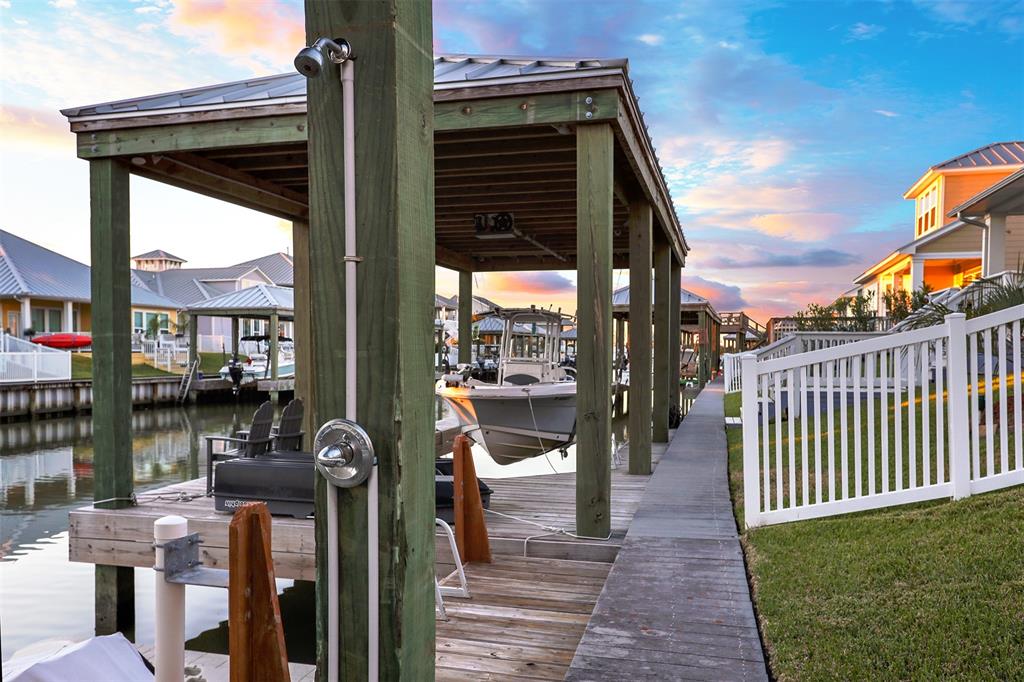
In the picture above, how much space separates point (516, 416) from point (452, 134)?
18.1 feet

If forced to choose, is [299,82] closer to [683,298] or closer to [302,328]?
[302,328]

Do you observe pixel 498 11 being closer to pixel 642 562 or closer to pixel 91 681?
pixel 642 562

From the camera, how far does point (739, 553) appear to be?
199 inches

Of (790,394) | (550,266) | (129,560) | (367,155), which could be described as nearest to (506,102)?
(790,394)

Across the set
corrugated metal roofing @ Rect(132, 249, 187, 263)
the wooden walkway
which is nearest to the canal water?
the wooden walkway

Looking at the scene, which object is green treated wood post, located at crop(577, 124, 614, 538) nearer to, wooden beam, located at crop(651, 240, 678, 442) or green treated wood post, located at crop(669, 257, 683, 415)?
wooden beam, located at crop(651, 240, 678, 442)

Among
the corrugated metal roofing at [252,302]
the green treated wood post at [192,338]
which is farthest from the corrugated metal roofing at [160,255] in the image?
the corrugated metal roofing at [252,302]

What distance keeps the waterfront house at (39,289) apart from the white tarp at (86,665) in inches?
1225

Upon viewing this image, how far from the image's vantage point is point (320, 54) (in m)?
1.68

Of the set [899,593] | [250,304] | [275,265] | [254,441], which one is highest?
[275,265]

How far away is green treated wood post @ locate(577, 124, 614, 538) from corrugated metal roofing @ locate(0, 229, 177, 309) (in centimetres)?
2979

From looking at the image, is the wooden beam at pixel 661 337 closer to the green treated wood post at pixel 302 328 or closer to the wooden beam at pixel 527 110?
the green treated wood post at pixel 302 328

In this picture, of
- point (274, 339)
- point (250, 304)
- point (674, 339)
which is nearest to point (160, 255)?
point (250, 304)

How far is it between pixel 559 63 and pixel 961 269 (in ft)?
74.1
